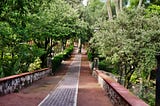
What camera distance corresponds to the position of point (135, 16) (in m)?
22.9

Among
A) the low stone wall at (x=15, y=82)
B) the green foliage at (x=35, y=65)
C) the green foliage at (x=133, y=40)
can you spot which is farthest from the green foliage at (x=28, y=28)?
the green foliage at (x=133, y=40)

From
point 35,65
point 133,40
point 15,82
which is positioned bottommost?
point 35,65

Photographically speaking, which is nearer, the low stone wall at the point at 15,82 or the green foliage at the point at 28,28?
the green foliage at the point at 28,28

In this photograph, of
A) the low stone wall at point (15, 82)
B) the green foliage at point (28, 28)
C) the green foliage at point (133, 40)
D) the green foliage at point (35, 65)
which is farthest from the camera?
the green foliage at point (35, 65)

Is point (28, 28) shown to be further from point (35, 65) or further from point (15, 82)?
point (15, 82)

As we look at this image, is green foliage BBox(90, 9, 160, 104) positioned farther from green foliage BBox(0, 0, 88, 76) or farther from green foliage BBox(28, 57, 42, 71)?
green foliage BBox(28, 57, 42, 71)

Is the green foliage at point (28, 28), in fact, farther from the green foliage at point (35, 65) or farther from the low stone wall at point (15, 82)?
the low stone wall at point (15, 82)

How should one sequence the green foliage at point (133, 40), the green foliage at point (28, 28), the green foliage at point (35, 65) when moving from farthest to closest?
the green foliage at point (35, 65) → the green foliage at point (133, 40) → the green foliage at point (28, 28)

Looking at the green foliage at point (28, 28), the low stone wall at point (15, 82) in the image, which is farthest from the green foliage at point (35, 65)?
the low stone wall at point (15, 82)

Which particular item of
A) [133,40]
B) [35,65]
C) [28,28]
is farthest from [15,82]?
[35,65]

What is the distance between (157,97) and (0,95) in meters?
8.92

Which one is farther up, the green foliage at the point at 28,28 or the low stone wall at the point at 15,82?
the green foliage at the point at 28,28

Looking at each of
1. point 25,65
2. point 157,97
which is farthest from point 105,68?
point 157,97

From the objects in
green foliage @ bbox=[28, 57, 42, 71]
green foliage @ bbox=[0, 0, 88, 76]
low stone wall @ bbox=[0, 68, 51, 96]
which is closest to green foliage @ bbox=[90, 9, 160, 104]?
green foliage @ bbox=[0, 0, 88, 76]
